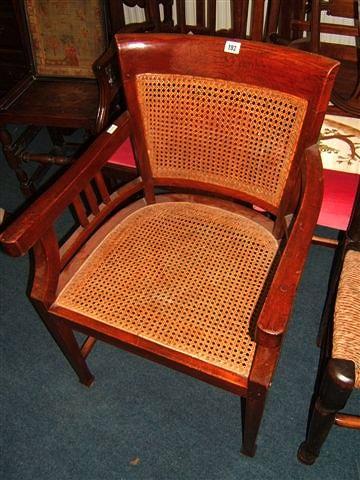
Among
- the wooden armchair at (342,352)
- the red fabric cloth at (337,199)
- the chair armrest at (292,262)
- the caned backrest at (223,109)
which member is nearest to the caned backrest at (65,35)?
the caned backrest at (223,109)

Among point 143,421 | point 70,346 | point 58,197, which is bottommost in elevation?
point 143,421

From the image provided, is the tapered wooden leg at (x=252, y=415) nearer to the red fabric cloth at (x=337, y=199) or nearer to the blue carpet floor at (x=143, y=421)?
the blue carpet floor at (x=143, y=421)

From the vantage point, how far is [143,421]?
1622 mm

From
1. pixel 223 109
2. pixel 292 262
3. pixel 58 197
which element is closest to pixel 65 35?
pixel 223 109

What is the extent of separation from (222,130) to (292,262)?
1.73 ft

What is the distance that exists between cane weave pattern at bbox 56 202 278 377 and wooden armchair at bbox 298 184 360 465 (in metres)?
0.21

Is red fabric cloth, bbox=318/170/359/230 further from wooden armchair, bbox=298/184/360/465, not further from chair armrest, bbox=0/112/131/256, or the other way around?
chair armrest, bbox=0/112/131/256

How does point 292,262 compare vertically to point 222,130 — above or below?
below

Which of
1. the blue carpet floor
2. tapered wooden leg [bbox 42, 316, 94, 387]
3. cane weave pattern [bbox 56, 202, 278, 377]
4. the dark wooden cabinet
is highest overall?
the dark wooden cabinet

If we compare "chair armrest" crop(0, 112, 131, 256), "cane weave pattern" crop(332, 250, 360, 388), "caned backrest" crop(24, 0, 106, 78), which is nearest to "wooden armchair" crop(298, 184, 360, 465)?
"cane weave pattern" crop(332, 250, 360, 388)

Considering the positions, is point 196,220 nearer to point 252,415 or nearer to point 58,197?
point 58,197

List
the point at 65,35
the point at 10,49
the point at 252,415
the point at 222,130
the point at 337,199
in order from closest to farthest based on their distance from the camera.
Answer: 1. the point at 252,415
2. the point at 222,130
3. the point at 337,199
4. the point at 65,35
5. the point at 10,49

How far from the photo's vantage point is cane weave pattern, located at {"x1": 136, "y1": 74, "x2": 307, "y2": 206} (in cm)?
122

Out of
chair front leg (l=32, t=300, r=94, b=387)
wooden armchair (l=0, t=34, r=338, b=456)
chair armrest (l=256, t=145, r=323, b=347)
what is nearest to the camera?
chair armrest (l=256, t=145, r=323, b=347)
